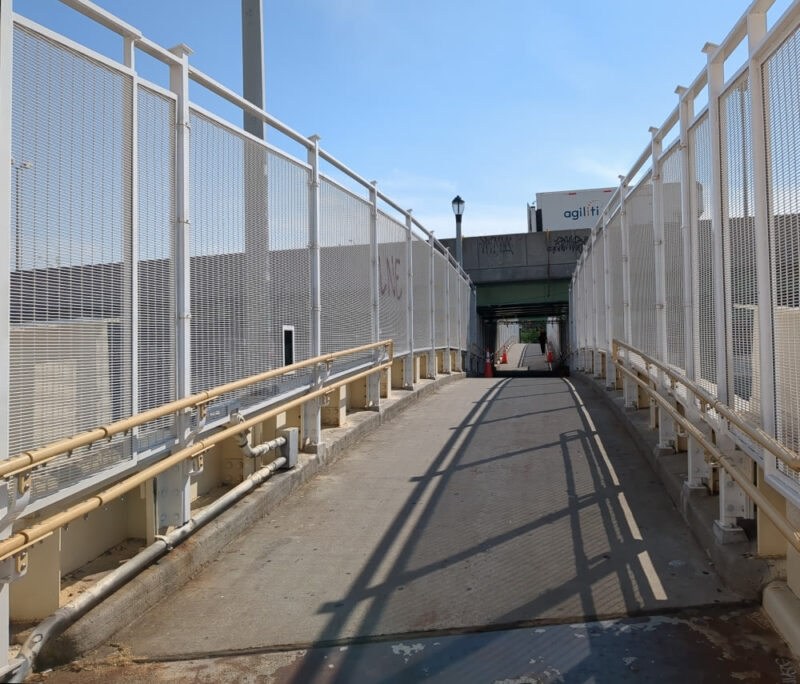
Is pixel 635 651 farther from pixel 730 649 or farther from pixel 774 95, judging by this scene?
pixel 774 95

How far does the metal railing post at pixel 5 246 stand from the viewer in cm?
284

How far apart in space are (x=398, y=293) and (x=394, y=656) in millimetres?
7692

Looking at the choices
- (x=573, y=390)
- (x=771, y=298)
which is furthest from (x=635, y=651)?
(x=573, y=390)

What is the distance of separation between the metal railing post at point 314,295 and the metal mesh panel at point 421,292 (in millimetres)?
5211

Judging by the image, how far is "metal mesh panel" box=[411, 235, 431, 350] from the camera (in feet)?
39.9

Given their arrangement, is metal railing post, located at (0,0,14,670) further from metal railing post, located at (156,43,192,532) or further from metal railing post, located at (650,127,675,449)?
metal railing post, located at (650,127,675,449)

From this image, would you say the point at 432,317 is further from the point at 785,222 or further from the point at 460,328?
the point at 785,222

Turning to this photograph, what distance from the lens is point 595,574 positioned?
4055mm

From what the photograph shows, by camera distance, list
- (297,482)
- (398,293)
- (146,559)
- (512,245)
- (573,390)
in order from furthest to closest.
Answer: (512,245), (573,390), (398,293), (297,482), (146,559)

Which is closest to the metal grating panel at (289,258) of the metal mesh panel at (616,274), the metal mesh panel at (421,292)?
the metal mesh panel at (616,274)

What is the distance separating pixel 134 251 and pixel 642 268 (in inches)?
198

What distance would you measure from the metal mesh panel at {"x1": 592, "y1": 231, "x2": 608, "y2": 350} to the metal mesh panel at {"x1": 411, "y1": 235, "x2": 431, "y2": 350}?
3.08 metres

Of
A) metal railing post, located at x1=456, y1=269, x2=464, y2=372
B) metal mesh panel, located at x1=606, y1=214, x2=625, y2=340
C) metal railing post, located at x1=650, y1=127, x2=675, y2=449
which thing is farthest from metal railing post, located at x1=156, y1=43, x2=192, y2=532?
metal railing post, located at x1=456, y1=269, x2=464, y2=372

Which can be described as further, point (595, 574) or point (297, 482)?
point (297, 482)
